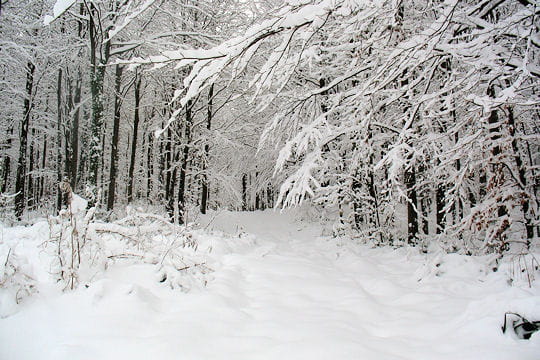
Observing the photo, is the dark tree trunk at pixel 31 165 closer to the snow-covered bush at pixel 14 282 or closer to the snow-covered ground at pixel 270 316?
the snow-covered bush at pixel 14 282

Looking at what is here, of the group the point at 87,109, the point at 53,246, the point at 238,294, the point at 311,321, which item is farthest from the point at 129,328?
the point at 87,109

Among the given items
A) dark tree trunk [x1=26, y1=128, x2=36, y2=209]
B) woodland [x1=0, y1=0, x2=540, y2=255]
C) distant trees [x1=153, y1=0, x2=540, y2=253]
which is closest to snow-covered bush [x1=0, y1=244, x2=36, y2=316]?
woodland [x1=0, y1=0, x2=540, y2=255]

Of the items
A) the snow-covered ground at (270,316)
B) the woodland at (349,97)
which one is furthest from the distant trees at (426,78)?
the snow-covered ground at (270,316)

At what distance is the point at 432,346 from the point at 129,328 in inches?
88.2

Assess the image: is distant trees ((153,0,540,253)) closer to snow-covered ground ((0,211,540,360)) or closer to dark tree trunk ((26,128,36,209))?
snow-covered ground ((0,211,540,360))

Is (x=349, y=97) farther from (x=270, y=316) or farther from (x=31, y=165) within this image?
(x=31, y=165)

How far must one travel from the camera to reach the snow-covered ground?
196 cm

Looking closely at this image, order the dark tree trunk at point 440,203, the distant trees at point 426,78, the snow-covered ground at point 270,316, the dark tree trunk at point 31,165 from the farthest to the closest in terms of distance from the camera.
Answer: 1. the dark tree trunk at point 31,165
2. the dark tree trunk at point 440,203
3. the distant trees at point 426,78
4. the snow-covered ground at point 270,316

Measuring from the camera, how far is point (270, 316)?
264 cm

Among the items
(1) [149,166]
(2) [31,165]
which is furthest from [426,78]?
(1) [149,166]

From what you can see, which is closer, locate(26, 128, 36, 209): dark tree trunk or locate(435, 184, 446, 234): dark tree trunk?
locate(435, 184, 446, 234): dark tree trunk

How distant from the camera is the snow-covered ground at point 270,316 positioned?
196 centimetres

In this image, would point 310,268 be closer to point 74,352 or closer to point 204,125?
point 74,352

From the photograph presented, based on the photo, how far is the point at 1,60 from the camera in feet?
35.5
